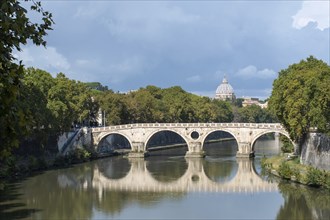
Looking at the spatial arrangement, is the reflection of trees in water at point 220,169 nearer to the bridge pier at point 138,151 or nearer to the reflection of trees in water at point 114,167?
the reflection of trees in water at point 114,167

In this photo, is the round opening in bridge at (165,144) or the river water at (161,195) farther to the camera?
the round opening in bridge at (165,144)

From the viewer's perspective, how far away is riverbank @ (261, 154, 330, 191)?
33.8 metres

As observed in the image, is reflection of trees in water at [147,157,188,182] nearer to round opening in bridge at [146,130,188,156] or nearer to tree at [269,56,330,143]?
tree at [269,56,330,143]

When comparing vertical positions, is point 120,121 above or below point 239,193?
above

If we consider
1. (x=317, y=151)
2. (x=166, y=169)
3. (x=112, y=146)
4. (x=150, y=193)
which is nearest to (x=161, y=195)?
(x=150, y=193)

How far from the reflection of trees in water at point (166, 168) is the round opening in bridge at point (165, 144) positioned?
11.4 metres

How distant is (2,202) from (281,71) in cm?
3186

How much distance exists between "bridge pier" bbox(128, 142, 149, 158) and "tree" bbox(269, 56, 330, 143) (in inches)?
754

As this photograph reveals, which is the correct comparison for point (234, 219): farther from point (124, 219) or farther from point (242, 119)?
point (242, 119)

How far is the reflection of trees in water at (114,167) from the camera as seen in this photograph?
1850 inches

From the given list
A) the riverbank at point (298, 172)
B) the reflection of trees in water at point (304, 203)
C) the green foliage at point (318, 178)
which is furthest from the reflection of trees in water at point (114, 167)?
the green foliage at point (318, 178)

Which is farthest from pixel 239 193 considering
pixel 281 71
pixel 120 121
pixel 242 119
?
pixel 242 119

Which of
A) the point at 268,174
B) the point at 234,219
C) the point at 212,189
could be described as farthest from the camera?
the point at 268,174

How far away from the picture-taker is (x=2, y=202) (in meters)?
31.4
